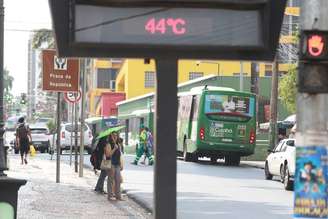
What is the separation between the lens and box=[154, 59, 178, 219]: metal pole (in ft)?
20.0

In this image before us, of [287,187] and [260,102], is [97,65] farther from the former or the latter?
[287,187]

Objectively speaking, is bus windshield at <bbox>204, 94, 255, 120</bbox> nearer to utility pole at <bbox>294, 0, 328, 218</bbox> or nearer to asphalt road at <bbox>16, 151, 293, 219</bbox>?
asphalt road at <bbox>16, 151, 293, 219</bbox>

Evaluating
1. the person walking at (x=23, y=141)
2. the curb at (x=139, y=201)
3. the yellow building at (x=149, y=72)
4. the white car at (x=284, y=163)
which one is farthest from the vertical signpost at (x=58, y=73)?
the yellow building at (x=149, y=72)

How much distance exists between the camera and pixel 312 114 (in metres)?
6.50

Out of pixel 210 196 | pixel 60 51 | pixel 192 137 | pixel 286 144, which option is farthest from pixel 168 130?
pixel 192 137

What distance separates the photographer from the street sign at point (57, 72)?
2019 centimetres

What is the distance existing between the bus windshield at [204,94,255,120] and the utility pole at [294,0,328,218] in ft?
81.7

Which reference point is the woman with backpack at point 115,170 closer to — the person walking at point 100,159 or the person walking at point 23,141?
the person walking at point 100,159

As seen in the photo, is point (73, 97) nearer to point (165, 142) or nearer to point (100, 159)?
point (100, 159)

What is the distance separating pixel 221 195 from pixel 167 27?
1288cm

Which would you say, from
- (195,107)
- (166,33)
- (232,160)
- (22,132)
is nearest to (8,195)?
(166,33)

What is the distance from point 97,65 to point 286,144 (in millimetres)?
77951

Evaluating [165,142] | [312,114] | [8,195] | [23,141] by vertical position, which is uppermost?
[312,114]

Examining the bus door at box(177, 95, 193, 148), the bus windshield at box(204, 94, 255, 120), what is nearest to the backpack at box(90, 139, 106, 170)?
the bus windshield at box(204, 94, 255, 120)
